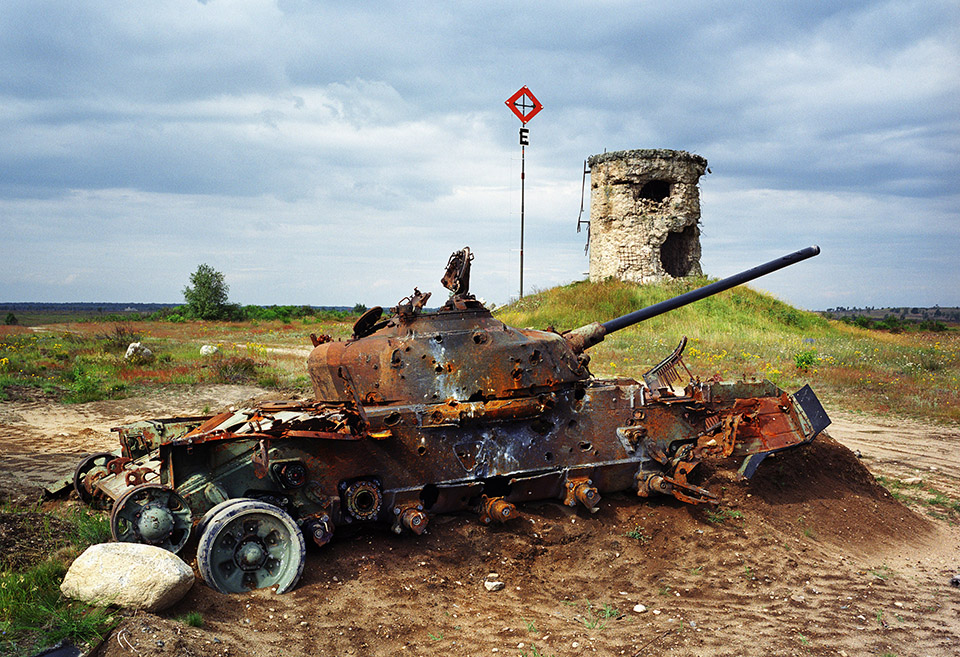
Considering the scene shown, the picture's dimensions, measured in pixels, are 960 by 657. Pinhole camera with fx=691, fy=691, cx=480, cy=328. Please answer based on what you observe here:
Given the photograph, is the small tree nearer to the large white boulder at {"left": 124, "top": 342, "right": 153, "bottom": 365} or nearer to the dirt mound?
the large white boulder at {"left": 124, "top": 342, "right": 153, "bottom": 365}

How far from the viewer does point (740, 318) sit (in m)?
26.8

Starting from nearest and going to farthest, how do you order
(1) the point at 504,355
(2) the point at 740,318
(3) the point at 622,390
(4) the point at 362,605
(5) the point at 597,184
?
(4) the point at 362,605
(1) the point at 504,355
(3) the point at 622,390
(2) the point at 740,318
(5) the point at 597,184

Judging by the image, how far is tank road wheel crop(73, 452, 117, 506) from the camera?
7.45 meters

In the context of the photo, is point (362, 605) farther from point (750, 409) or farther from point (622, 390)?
point (750, 409)

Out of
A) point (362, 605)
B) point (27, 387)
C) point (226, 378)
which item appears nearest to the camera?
point (362, 605)

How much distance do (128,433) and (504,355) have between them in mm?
4210

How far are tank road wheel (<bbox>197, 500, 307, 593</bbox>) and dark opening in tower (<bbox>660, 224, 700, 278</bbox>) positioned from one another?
27969 millimetres

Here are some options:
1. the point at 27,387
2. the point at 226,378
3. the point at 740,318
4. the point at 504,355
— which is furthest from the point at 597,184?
the point at 504,355

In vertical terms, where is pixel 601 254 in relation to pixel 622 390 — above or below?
above

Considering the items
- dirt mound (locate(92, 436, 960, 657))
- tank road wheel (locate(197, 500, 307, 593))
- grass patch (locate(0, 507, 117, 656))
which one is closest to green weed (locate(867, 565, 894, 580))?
dirt mound (locate(92, 436, 960, 657))

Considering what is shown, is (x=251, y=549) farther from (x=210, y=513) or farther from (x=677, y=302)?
(x=677, y=302)

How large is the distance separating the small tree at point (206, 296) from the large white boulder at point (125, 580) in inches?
1962

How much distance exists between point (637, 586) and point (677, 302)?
3.92 meters

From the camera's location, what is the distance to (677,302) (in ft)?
29.9
